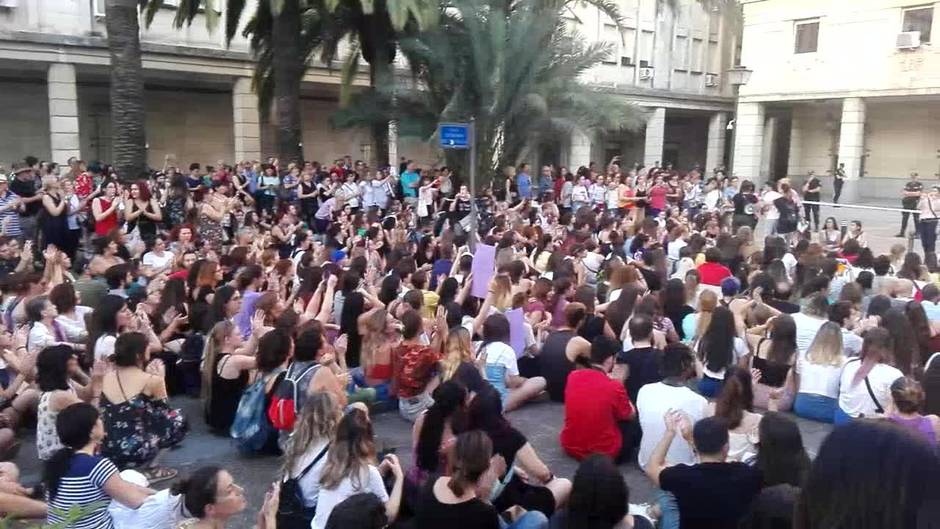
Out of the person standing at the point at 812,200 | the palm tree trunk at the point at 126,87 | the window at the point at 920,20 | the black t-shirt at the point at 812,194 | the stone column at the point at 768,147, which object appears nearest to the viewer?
the palm tree trunk at the point at 126,87

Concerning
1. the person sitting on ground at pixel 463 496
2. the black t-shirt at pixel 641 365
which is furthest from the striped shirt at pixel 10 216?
the person sitting on ground at pixel 463 496

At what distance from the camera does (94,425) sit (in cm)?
394

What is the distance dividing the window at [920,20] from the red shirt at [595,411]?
89.4 ft

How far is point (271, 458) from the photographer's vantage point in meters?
6.02

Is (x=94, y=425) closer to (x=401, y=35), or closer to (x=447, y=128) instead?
(x=447, y=128)

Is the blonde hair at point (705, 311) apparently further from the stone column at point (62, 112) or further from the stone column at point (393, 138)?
the stone column at point (62, 112)

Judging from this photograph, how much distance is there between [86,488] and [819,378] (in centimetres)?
571

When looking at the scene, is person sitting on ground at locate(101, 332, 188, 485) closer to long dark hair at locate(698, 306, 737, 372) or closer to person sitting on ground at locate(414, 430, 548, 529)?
person sitting on ground at locate(414, 430, 548, 529)

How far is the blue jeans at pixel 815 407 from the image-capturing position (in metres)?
6.62

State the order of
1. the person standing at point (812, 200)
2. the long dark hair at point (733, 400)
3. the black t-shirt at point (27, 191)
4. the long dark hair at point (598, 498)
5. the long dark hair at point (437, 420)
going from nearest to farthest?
1. the long dark hair at point (598, 498)
2. the long dark hair at point (437, 420)
3. the long dark hair at point (733, 400)
4. the black t-shirt at point (27, 191)
5. the person standing at point (812, 200)

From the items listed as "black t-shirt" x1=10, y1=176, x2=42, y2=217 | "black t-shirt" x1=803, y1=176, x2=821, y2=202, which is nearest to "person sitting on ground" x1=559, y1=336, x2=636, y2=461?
"black t-shirt" x1=10, y1=176, x2=42, y2=217

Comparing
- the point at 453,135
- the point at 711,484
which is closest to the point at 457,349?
the point at 711,484

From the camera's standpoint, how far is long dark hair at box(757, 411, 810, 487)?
368 cm

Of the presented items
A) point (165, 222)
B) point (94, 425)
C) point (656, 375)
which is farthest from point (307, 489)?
point (165, 222)
